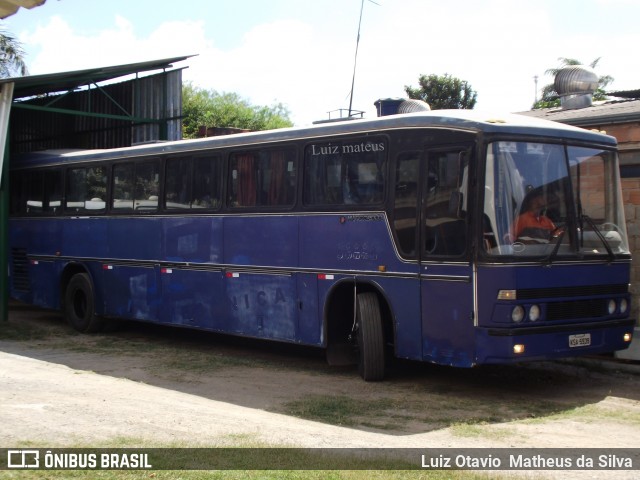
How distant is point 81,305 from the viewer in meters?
16.8

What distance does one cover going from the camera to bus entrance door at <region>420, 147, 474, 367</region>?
9.91 m

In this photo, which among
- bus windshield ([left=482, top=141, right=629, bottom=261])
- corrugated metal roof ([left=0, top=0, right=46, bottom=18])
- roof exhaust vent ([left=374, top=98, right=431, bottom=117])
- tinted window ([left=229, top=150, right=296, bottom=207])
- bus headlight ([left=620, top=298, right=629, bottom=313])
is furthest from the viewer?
roof exhaust vent ([left=374, top=98, right=431, bottom=117])

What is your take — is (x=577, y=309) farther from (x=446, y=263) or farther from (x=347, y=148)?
(x=347, y=148)

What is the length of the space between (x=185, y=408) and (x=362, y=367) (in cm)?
267

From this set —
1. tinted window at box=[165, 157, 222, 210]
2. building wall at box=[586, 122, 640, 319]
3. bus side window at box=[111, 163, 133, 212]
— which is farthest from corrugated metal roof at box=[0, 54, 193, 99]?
building wall at box=[586, 122, 640, 319]

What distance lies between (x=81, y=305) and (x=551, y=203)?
32.4ft

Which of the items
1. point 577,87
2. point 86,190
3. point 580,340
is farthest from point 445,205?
point 86,190

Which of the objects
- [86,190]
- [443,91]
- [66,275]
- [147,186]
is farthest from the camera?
[443,91]

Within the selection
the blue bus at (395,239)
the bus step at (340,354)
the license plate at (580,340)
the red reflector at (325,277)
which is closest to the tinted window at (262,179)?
the blue bus at (395,239)

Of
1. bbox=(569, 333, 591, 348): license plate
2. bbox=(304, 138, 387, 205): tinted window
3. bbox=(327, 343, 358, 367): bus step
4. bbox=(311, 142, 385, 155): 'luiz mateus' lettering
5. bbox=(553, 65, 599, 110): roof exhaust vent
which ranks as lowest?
bbox=(327, 343, 358, 367): bus step

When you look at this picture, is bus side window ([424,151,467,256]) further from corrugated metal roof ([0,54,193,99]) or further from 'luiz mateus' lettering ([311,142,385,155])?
corrugated metal roof ([0,54,193,99])

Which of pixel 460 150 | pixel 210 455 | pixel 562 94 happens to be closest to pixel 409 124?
pixel 460 150

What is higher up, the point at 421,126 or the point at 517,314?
the point at 421,126

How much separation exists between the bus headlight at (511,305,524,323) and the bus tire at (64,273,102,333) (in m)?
8.95
